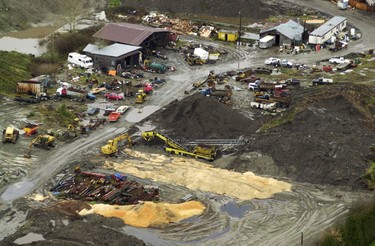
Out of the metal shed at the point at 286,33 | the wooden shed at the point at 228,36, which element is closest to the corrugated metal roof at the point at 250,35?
the wooden shed at the point at 228,36

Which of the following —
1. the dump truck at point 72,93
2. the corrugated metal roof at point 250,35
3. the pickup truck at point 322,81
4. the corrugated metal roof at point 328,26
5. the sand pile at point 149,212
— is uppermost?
the corrugated metal roof at point 328,26

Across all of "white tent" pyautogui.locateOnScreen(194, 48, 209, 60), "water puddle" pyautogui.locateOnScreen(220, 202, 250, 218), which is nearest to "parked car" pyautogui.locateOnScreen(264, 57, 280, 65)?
"white tent" pyautogui.locateOnScreen(194, 48, 209, 60)

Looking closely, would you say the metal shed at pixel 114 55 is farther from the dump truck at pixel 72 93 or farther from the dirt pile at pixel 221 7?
the dirt pile at pixel 221 7

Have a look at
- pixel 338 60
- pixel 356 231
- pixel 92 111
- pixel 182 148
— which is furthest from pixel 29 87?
pixel 356 231

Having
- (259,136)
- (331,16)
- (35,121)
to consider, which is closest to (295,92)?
(259,136)

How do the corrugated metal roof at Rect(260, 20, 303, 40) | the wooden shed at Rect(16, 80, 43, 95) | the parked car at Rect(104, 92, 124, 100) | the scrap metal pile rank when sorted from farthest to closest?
the corrugated metal roof at Rect(260, 20, 303, 40)
the parked car at Rect(104, 92, 124, 100)
the wooden shed at Rect(16, 80, 43, 95)
the scrap metal pile

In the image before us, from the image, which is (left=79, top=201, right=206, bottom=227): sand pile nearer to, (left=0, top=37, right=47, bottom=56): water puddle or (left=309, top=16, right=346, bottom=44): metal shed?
(left=0, top=37, right=47, bottom=56): water puddle
